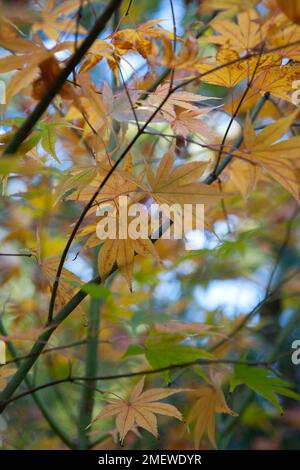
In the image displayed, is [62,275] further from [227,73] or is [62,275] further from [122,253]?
[227,73]

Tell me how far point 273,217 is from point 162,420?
0.68 meters

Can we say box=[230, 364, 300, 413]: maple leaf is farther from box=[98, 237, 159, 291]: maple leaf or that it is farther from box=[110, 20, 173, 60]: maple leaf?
box=[110, 20, 173, 60]: maple leaf

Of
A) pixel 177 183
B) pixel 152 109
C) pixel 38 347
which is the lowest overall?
pixel 38 347

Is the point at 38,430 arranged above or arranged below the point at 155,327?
below

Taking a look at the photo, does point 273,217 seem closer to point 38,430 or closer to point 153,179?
point 38,430

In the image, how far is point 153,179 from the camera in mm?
535

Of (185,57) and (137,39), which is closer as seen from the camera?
(185,57)

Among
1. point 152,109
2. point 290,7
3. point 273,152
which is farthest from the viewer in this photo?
point 152,109

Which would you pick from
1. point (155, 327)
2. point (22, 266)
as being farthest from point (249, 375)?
point (22, 266)

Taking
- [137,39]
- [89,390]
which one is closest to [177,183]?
[137,39]

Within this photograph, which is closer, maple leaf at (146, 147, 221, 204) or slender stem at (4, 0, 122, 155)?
slender stem at (4, 0, 122, 155)

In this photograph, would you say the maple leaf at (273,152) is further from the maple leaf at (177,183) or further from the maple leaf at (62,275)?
the maple leaf at (62,275)

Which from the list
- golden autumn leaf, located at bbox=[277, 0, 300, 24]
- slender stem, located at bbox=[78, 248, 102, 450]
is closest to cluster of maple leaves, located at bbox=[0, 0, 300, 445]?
golden autumn leaf, located at bbox=[277, 0, 300, 24]
